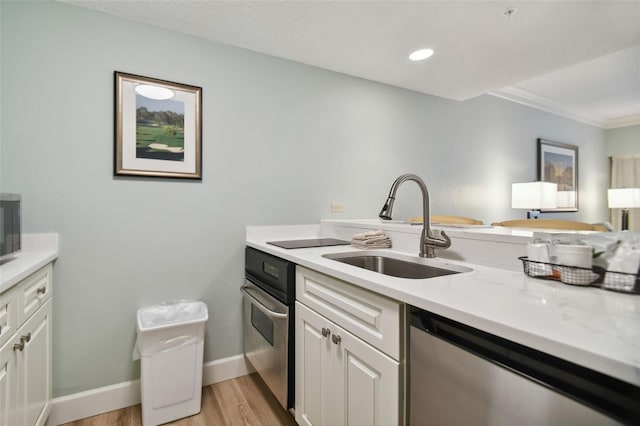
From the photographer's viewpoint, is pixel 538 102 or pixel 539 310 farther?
pixel 538 102

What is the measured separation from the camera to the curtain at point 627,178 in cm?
127

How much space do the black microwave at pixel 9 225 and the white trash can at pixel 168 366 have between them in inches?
25.6

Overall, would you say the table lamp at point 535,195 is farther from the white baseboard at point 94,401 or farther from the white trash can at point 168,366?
the white baseboard at point 94,401

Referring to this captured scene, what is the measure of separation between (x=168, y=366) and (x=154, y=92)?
62.8 inches

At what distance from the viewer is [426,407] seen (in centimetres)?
81

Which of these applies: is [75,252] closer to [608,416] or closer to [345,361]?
[345,361]

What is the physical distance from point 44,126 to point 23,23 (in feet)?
1.75

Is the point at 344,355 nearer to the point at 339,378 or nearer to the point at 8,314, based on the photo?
the point at 339,378

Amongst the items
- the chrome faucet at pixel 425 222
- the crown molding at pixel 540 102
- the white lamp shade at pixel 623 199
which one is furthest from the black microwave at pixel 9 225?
the crown molding at pixel 540 102

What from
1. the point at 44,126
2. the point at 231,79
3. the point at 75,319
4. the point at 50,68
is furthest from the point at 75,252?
the point at 231,79

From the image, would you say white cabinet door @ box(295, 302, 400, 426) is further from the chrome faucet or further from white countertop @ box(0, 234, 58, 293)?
white countertop @ box(0, 234, 58, 293)

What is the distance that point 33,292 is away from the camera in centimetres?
131

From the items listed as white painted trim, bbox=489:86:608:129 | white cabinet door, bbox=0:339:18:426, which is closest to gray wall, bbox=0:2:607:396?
white cabinet door, bbox=0:339:18:426

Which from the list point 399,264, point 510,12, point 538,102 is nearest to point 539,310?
point 399,264
